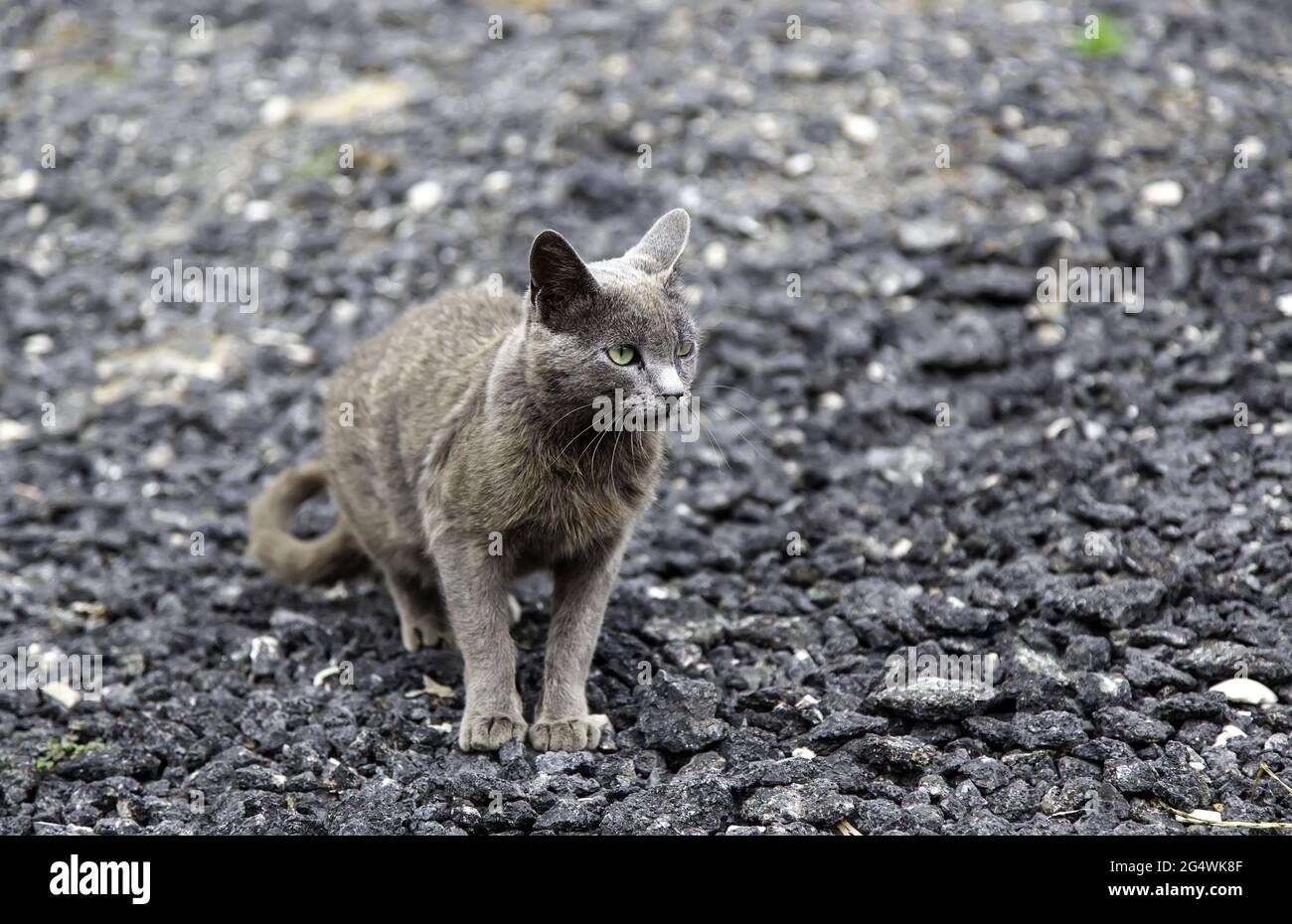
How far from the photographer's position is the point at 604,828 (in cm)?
438

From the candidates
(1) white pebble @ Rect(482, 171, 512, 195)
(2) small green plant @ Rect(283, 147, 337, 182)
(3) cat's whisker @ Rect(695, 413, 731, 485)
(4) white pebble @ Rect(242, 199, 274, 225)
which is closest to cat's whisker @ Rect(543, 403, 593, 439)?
(3) cat's whisker @ Rect(695, 413, 731, 485)

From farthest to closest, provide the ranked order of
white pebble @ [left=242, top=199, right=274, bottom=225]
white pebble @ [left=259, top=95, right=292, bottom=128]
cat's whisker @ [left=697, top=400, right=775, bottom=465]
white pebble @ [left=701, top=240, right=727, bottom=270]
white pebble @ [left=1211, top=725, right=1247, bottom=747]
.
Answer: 1. white pebble @ [left=259, top=95, right=292, bottom=128]
2. white pebble @ [left=242, top=199, right=274, bottom=225]
3. white pebble @ [left=701, top=240, right=727, bottom=270]
4. cat's whisker @ [left=697, top=400, right=775, bottom=465]
5. white pebble @ [left=1211, top=725, right=1247, bottom=747]

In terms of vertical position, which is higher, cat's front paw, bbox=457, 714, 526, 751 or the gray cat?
the gray cat

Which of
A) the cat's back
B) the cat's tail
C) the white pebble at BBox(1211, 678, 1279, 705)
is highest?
the cat's back

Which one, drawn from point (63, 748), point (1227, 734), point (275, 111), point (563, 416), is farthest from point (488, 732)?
point (275, 111)

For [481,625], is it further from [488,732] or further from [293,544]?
[293,544]

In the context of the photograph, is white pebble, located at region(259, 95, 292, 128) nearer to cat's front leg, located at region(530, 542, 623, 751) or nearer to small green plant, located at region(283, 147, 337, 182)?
small green plant, located at region(283, 147, 337, 182)

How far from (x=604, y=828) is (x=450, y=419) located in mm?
1760

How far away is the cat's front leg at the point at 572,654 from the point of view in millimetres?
4949

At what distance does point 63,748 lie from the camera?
5027 millimetres

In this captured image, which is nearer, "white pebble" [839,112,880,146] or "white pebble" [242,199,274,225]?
"white pebble" [839,112,880,146]

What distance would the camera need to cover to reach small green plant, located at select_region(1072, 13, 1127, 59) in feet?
30.5

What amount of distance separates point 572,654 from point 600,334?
1226mm

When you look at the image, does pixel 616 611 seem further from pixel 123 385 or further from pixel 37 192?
pixel 37 192
